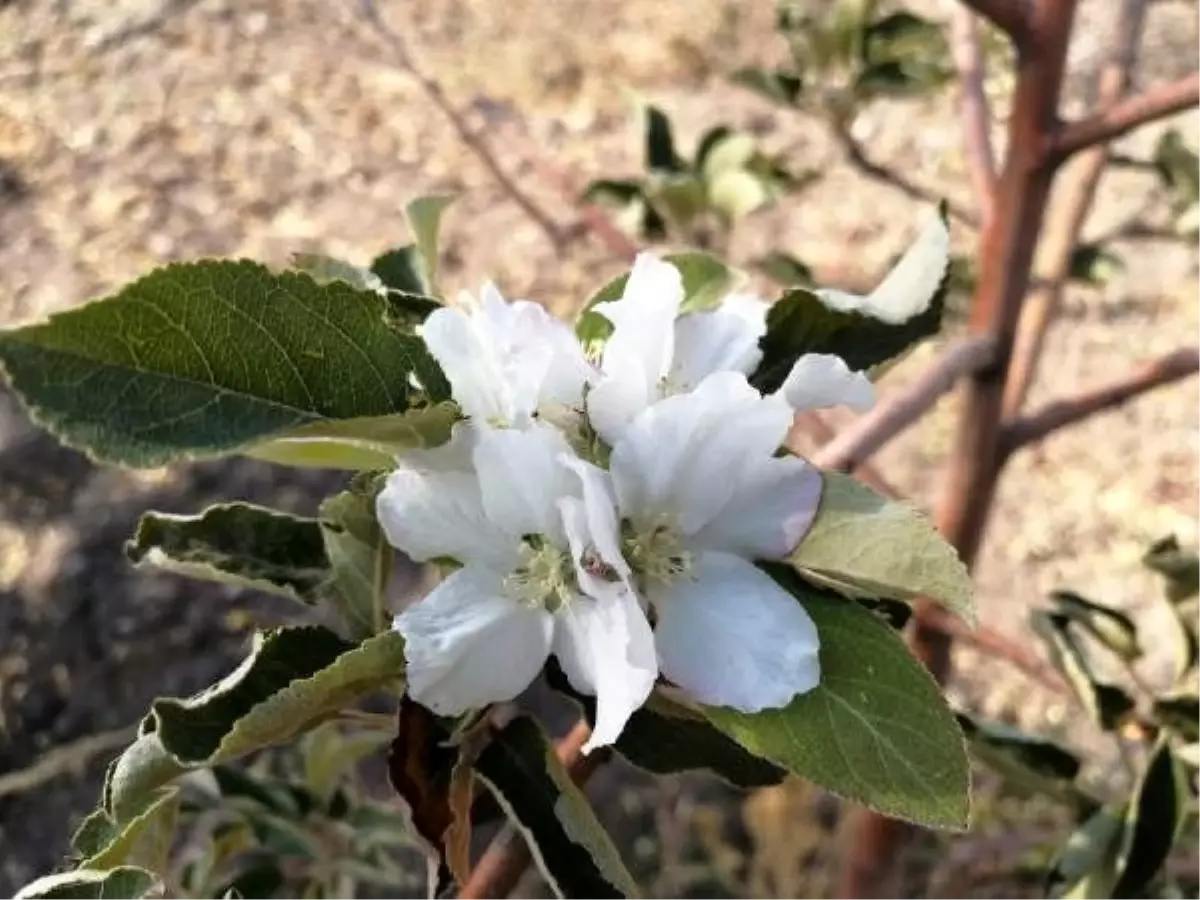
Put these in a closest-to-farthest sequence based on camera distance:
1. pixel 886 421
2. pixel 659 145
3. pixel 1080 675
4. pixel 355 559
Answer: pixel 355 559 → pixel 886 421 → pixel 1080 675 → pixel 659 145

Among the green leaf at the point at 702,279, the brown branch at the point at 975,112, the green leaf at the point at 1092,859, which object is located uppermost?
the green leaf at the point at 702,279

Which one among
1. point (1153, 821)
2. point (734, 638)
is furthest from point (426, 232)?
point (1153, 821)

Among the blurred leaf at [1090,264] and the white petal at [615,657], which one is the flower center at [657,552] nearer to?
the white petal at [615,657]

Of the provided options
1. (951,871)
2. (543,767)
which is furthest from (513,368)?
(951,871)

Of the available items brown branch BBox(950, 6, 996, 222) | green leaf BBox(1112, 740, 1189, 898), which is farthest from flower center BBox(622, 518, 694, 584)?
brown branch BBox(950, 6, 996, 222)

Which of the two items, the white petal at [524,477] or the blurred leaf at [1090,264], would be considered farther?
the blurred leaf at [1090,264]

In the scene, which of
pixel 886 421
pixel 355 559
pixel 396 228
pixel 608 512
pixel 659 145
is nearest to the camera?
pixel 608 512

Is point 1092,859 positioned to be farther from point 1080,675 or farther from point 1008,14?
point 1008,14

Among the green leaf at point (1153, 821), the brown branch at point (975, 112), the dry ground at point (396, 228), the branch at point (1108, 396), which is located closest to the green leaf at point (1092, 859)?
the green leaf at point (1153, 821)
